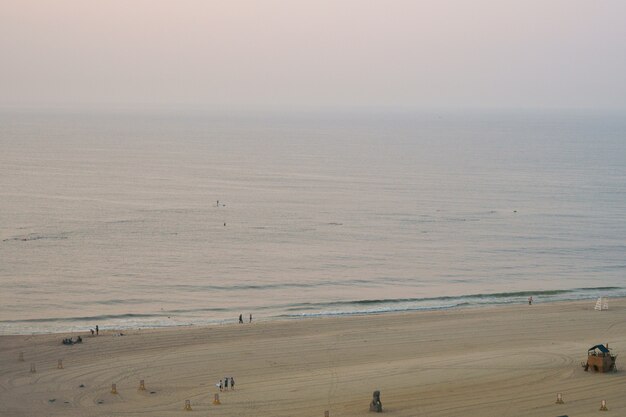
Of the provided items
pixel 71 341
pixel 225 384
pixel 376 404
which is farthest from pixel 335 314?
pixel 376 404

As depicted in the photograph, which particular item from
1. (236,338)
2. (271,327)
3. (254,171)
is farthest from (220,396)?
(254,171)

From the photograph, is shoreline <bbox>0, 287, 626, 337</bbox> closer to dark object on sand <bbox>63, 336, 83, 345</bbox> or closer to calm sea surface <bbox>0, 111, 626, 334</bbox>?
calm sea surface <bbox>0, 111, 626, 334</bbox>

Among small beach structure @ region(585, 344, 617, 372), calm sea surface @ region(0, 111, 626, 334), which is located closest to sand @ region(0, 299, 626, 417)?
small beach structure @ region(585, 344, 617, 372)

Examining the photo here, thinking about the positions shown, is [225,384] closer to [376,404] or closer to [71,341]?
[376,404]

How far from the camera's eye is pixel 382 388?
118 ft

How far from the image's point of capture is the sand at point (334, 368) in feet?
110

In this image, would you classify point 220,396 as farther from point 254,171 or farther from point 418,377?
point 254,171

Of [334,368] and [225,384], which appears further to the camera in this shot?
[334,368]

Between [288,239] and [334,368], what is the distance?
1499 inches

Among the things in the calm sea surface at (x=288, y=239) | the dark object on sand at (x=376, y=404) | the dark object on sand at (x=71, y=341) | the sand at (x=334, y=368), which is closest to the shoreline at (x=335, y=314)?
the calm sea surface at (x=288, y=239)

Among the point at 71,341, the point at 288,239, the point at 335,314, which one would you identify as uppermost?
the point at 288,239

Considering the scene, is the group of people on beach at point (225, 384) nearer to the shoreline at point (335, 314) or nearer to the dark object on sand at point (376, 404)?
the dark object on sand at point (376, 404)

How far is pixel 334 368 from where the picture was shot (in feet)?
129

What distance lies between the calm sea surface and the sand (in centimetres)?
633
